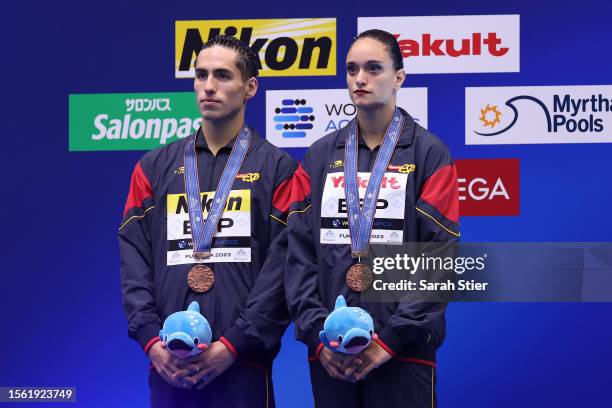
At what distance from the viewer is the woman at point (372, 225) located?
11.6 ft

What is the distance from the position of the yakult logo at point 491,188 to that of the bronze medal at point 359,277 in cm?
144

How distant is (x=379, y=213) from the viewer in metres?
3.70

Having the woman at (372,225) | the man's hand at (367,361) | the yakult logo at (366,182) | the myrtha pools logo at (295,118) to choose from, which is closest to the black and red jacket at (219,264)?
the woman at (372,225)

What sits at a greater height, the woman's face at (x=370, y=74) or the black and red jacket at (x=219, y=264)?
the woman's face at (x=370, y=74)

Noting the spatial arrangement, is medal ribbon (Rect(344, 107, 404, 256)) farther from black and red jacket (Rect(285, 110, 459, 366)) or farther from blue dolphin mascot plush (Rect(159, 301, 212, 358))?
blue dolphin mascot plush (Rect(159, 301, 212, 358))

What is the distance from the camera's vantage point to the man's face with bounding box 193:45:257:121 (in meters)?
3.88

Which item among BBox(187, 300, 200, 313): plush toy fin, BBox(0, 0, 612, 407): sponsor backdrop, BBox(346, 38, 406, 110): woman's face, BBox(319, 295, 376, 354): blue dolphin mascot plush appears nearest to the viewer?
BBox(319, 295, 376, 354): blue dolphin mascot plush

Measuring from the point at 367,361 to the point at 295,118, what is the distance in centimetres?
185

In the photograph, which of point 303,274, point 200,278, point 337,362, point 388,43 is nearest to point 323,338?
point 337,362

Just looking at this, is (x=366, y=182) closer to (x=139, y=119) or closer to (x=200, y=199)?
(x=200, y=199)

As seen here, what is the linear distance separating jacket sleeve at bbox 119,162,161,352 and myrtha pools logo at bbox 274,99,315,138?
1229 millimetres

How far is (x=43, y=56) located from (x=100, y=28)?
0.33m

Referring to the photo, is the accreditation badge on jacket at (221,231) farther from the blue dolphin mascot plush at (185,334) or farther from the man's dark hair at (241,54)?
the man's dark hair at (241,54)

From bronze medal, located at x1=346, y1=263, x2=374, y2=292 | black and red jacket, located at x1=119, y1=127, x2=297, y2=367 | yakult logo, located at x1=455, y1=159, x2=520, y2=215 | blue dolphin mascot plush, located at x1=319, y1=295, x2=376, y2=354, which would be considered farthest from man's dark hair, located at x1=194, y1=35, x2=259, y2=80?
yakult logo, located at x1=455, y1=159, x2=520, y2=215
